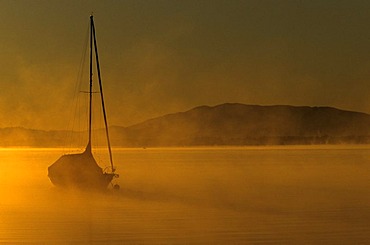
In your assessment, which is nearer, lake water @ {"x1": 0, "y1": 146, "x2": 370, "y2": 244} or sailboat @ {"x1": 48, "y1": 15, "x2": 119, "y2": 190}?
lake water @ {"x1": 0, "y1": 146, "x2": 370, "y2": 244}

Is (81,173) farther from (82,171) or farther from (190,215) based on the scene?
(190,215)

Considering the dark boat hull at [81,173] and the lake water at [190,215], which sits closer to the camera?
the lake water at [190,215]

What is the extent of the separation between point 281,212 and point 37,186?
24.4 metres

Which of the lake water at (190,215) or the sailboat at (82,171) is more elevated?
the sailboat at (82,171)

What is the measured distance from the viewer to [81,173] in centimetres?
3756

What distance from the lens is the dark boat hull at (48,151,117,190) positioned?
3741 centimetres

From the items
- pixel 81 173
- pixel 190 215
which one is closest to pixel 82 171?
pixel 81 173

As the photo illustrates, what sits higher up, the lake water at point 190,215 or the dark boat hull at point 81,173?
the dark boat hull at point 81,173

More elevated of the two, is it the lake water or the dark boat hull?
the dark boat hull

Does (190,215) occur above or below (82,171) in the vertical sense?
below

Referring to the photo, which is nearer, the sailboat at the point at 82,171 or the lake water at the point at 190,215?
the lake water at the point at 190,215

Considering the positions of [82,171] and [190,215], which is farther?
[82,171]

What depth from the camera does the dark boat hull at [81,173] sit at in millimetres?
37406

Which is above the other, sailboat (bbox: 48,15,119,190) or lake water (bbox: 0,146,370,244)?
sailboat (bbox: 48,15,119,190)
